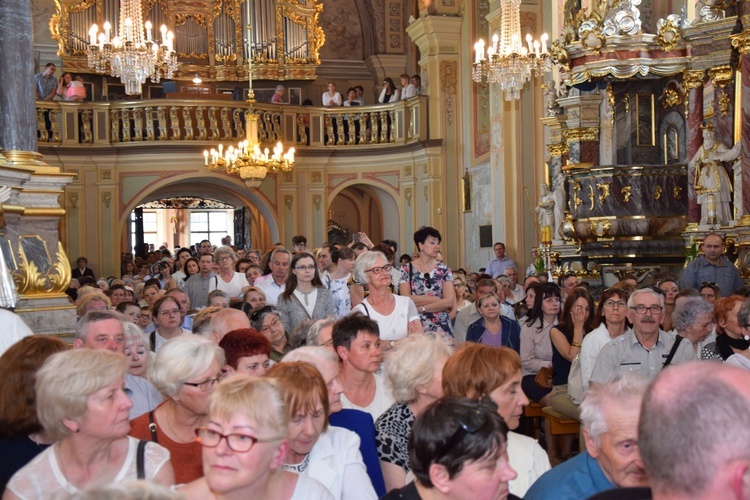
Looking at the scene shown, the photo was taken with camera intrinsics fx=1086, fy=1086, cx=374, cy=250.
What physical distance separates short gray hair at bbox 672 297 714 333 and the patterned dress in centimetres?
185

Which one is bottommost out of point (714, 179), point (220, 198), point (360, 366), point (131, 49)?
point (360, 366)

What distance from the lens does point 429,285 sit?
8203mm

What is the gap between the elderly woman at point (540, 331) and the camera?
28.1 feet

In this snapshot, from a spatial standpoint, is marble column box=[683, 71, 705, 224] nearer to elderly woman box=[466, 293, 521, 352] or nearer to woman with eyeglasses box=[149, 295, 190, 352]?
elderly woman box=[466, 293, 521, 352]

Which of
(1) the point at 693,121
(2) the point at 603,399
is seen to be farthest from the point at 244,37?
(2) the point at 603,399

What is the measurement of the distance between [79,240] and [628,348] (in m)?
16.5

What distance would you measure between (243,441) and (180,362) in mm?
1229

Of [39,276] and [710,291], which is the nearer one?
[39,276]

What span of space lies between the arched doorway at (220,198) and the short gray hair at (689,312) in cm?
1584

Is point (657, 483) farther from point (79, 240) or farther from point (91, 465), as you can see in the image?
point (79, 240)

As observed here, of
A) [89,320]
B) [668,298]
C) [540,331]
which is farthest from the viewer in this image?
[668,298]

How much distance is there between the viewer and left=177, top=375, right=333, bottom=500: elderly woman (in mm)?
3080

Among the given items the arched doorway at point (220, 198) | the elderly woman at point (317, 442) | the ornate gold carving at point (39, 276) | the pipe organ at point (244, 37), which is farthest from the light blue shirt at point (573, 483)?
the pipe organ at point (244, 37)

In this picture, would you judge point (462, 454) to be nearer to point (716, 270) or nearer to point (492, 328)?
point (492, 328)
